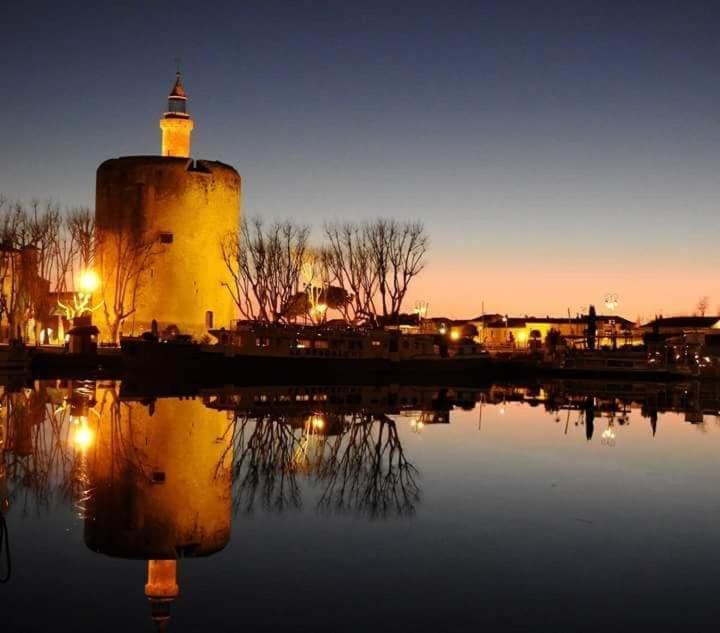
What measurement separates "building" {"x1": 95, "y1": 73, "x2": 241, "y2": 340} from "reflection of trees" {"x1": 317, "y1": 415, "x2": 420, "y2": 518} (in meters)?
30.6

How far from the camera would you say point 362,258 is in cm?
4762

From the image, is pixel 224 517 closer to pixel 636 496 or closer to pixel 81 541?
pixel 81 541

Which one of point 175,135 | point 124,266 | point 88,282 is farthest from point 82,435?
point 175,135

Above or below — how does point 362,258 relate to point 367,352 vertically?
above

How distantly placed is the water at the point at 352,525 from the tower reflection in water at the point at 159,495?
4 centimetres

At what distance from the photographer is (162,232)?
45719 millimetres

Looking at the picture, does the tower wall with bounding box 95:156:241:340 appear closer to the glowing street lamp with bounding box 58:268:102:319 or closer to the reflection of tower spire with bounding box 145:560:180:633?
the glowing street lamp with bounding box 58:268:102:319

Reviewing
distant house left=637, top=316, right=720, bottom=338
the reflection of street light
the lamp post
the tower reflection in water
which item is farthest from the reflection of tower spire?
distant house left=637, top=316, right=720, bottom=338

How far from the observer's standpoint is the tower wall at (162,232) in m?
45.4

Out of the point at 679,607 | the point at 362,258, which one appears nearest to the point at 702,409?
the point at 679,607

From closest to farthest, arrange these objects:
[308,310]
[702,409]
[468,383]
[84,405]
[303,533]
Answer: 1. [303,533]
2. [84,405]
3. [702,409]
4. [468,383]
5. [308,310]

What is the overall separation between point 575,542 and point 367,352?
3426 cm

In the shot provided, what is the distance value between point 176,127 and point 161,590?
44.6 meters

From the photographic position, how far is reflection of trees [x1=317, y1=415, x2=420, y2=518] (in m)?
9.39
